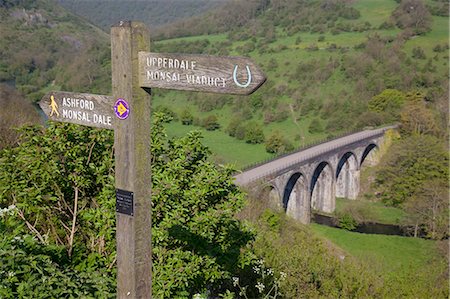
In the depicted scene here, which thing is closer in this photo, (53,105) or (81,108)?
(81,108)

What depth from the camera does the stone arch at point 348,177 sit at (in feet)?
156

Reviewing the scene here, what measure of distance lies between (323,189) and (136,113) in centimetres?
4117

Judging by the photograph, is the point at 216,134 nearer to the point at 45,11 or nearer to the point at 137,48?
the point at 45,11

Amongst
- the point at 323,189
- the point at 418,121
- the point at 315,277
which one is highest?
the point at 418,121

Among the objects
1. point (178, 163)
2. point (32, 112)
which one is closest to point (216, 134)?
point (32, 112)

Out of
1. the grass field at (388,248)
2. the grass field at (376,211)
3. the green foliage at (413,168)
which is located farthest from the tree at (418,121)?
the grass field at (388,248)

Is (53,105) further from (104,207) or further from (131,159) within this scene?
(104,207)

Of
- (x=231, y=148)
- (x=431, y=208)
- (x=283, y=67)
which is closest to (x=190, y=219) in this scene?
(x=431, y=208)

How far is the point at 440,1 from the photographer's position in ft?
297

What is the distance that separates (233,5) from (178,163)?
105m

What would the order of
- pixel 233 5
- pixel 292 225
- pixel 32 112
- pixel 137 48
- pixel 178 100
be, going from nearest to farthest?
pixel 137 48 < pixel 292 225 < pixel 32 112 < pixel 178 100 < pixel 233 5

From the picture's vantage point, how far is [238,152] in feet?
165

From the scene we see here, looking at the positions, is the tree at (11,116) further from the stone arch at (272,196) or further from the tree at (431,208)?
the tree at (431,208)

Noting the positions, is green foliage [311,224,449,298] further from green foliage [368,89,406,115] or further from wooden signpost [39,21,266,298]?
green foliage [368,89,406,115]
